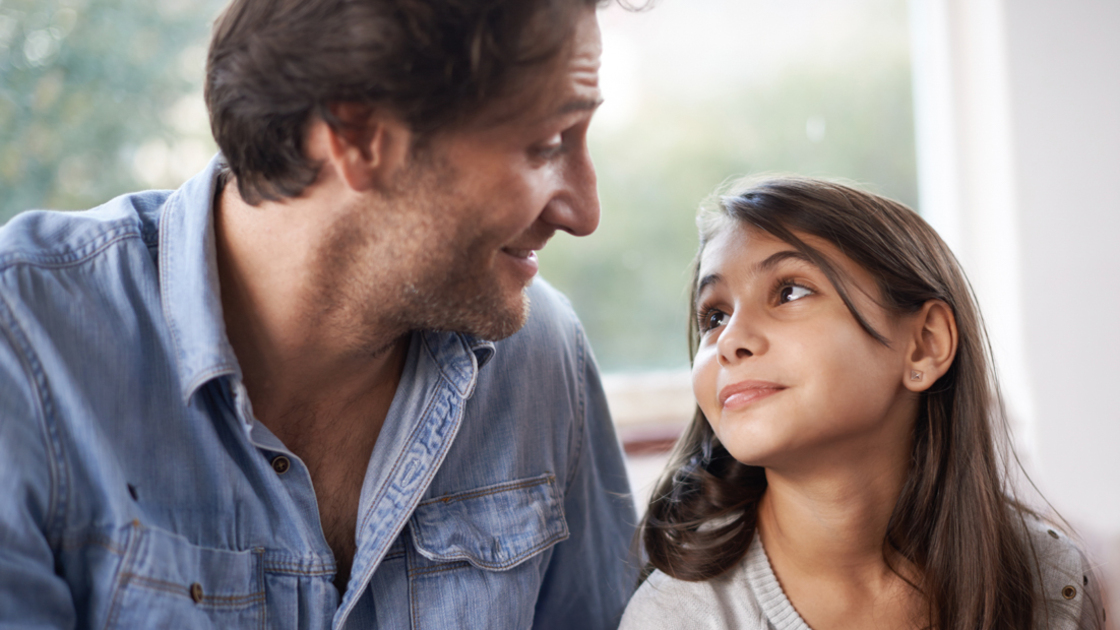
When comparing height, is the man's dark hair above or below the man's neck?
above

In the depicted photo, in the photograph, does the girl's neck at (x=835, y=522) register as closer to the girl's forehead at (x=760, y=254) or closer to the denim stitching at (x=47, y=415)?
the girl's forehead at (x=760, y=254)

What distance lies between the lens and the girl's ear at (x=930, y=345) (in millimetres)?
1204

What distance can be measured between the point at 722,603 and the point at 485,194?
0.70 metres

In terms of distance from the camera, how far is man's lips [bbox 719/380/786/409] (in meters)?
1.14

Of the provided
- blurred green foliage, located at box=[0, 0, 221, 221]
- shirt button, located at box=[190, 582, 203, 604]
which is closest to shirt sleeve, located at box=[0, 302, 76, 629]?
shirt button, located at box=[190, 582, 203, 604]

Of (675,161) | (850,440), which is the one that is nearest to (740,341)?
(850,440)

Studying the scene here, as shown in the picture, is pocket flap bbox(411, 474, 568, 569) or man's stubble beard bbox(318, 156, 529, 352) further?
pocket flap bbox(411, 474, 568, 569)

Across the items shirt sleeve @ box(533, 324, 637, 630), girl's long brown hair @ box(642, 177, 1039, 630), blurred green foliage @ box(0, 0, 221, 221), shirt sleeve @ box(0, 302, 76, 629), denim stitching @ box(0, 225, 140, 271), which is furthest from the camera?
blurred green foliage @ box(0, 0, 221, 221)

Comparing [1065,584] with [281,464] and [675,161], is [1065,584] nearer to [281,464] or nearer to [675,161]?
[281,464]

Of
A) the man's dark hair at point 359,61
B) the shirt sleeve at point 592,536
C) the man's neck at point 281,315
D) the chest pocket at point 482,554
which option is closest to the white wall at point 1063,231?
the shirt sleeve at point 592,536

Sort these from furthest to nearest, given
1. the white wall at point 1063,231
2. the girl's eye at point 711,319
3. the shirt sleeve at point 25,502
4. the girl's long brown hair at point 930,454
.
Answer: the white wall at point 1063,231, the girl's eye at point 711,319, the girl's long brown hair at point 930,454, the shirt sleeve at point 25,502

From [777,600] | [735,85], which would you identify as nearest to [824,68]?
[735,85]

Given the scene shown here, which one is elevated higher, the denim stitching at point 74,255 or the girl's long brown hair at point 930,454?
→ the denim stitching at point 74,255

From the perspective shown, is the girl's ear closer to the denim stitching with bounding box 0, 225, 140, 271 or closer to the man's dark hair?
the man's dark hair
